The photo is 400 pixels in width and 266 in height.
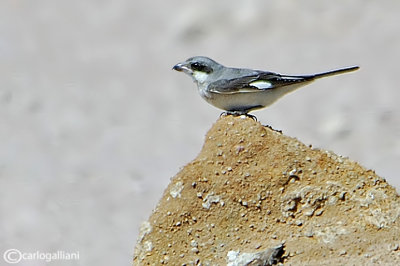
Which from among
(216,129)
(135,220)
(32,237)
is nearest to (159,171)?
(135,220)

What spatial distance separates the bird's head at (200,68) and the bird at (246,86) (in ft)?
0.12

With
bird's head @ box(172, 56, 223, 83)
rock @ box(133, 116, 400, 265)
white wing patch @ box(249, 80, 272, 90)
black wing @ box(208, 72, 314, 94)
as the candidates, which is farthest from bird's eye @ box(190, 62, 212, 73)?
rock @ box(133, 116, 400, 265)

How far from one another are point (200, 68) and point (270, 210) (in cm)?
304

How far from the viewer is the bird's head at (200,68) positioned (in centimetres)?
1055

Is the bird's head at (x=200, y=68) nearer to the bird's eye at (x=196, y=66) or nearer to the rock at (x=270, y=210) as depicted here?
the bird's eye at (x=196, y=66)

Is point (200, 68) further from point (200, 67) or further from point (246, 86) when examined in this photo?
point (246, 86)

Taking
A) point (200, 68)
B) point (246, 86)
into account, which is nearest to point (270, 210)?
point (246, 86)

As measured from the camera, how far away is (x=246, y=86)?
398 inches

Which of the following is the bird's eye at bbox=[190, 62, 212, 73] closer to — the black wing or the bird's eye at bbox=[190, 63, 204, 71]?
the bird's eye at bbox=[190, 63, 204, 71]

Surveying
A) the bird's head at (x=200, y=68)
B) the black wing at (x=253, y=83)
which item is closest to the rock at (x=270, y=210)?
the black wing at (x=253, y=83)

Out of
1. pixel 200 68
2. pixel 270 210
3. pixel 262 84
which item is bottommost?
pixel 270 210

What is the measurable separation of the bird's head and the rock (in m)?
2.34

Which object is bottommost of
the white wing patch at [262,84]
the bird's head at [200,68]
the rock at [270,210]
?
the rock at [270,210]

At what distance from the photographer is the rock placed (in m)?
7.63
